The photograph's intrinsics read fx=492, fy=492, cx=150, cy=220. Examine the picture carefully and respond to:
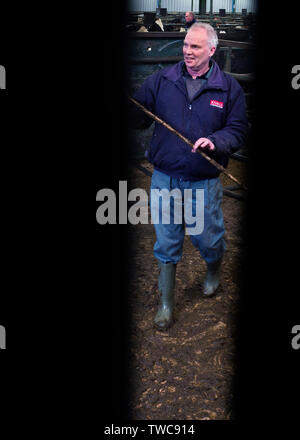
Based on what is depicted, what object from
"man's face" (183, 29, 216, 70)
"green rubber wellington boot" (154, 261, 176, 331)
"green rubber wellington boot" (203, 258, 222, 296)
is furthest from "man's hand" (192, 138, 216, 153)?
"green rubber wellington boot" (203, 258, 222, 296)

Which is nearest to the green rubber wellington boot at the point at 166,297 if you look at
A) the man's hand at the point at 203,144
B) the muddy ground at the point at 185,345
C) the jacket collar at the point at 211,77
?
the muddy ground at the point at 185,345

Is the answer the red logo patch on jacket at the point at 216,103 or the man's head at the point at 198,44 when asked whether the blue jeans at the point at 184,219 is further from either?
the man's head at the point at 198,44

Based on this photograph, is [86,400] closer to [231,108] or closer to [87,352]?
[87,352]

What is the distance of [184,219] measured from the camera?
343cm

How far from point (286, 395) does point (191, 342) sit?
2.37 ft

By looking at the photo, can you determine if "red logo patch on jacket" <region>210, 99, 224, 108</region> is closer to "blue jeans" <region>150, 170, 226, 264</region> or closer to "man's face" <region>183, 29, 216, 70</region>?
"man's face" <region>183, 29, 216, 70</region>

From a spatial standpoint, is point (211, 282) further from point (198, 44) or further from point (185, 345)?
point (198, 44)

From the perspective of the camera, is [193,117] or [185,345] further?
[185,345]

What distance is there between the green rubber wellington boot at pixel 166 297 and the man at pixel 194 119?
0.18 metres

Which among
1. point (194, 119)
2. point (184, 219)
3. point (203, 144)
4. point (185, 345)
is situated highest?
point (194, 119)

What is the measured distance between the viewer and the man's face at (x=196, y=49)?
296 centimetres

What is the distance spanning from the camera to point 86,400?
2.86 metres

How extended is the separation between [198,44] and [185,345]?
1957 millimetres

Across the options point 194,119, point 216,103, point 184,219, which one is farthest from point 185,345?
point 216,103
